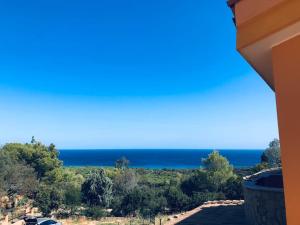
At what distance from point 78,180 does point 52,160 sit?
5.60 meters

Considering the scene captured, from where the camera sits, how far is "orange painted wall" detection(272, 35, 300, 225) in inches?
133

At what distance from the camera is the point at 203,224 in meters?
15.0

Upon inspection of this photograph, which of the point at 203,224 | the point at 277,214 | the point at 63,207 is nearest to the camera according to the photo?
the point at 277,214

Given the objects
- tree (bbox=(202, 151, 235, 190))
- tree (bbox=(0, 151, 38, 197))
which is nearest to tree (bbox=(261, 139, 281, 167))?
tree (bbox=(202, 151, 235, 190))

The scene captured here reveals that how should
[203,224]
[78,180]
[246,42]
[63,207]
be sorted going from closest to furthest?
[246,42] → [203,224] → [63,207] → [78,180]

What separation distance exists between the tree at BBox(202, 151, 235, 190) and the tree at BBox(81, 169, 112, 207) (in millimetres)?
10130

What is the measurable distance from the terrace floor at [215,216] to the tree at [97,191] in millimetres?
15547

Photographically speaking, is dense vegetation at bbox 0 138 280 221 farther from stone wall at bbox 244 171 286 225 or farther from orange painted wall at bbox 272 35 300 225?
orange painted wall at bbox 272 35 300 225

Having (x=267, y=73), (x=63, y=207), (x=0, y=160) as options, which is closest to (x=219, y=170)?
(x=63, y=207)

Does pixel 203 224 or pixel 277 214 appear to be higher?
pixel 277 214

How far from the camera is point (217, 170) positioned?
3438cm

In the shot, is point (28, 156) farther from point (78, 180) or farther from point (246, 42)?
point (246, 42)

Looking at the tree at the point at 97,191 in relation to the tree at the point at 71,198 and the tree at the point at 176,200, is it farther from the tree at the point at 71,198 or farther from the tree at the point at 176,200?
the tree at the point at 176,200

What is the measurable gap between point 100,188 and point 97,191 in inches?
16.0
